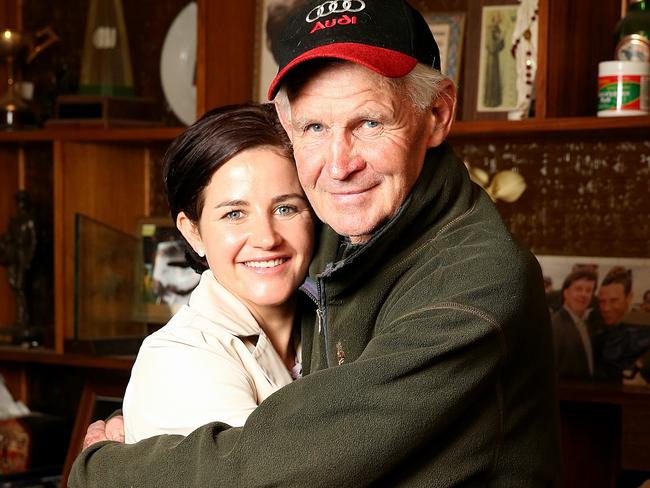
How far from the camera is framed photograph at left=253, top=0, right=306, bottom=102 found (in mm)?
2768

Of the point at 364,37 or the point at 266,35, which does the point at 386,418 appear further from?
the point at 266,35

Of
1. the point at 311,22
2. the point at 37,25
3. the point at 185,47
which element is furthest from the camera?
the point at 37,25

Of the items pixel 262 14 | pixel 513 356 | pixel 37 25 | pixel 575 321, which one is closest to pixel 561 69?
pixel 575 321

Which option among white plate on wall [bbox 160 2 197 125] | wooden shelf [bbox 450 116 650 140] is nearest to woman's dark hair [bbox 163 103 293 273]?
wooden shelf [bbox 450 116 650 140]

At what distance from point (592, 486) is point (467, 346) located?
1472 millimetres

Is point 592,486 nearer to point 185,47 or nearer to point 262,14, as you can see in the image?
point 262,14

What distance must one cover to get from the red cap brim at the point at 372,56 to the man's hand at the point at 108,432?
75cm

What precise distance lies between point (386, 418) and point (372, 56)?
0.49 metres

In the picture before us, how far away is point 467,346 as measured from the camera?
120 cm

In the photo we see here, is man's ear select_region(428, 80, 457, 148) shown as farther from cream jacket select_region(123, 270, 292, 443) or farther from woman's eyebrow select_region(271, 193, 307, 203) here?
cream jacket select_region(123, 270, 292, 443)

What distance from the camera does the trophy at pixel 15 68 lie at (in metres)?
3.09

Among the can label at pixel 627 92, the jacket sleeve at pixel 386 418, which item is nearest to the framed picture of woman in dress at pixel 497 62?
the can label at pixel 627 92

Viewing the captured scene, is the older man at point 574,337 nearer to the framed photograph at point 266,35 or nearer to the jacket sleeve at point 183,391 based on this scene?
the framed photograph at point 266,35

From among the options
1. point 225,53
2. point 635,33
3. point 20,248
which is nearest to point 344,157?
point 635,33
